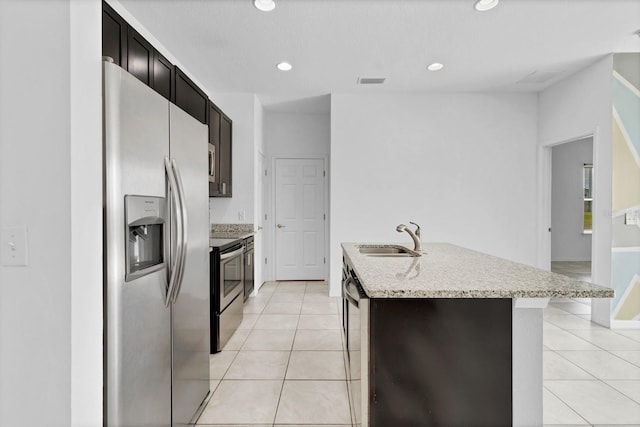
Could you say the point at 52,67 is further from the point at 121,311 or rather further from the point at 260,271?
the point at 260,271

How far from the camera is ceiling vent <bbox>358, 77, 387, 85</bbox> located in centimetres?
427

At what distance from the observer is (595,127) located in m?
3.80

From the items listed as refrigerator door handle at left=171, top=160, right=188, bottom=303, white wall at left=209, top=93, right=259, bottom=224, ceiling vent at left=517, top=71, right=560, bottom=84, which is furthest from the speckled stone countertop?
ceiling vent at left=517, top=71, right=560, bottom=84

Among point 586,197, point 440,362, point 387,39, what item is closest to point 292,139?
point 387,39

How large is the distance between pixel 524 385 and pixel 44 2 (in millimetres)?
2199

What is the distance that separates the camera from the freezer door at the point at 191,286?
1.73 meters

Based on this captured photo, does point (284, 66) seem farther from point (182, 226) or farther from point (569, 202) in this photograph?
point (569, 202)

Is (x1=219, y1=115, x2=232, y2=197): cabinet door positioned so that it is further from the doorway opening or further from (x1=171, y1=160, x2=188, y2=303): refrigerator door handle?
the doorway opening

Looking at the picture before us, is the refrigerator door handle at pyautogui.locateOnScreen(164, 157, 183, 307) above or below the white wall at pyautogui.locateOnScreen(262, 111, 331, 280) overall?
below

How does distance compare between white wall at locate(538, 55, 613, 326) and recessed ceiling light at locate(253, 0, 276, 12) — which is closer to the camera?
recessed ceiling light at locate(253, 0, 276, 12)

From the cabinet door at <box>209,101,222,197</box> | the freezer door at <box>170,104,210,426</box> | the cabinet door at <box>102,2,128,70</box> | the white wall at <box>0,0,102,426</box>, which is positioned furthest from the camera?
the cabinet door at <box>209,101,222,197</box>

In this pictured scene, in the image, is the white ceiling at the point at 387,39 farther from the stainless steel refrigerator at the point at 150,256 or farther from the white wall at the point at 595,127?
the stainless steel refrigerator at the point at 150,256

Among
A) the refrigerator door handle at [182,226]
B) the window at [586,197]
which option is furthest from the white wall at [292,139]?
the window at [586,197]

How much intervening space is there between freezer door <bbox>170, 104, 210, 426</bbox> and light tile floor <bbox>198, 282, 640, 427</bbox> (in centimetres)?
30
